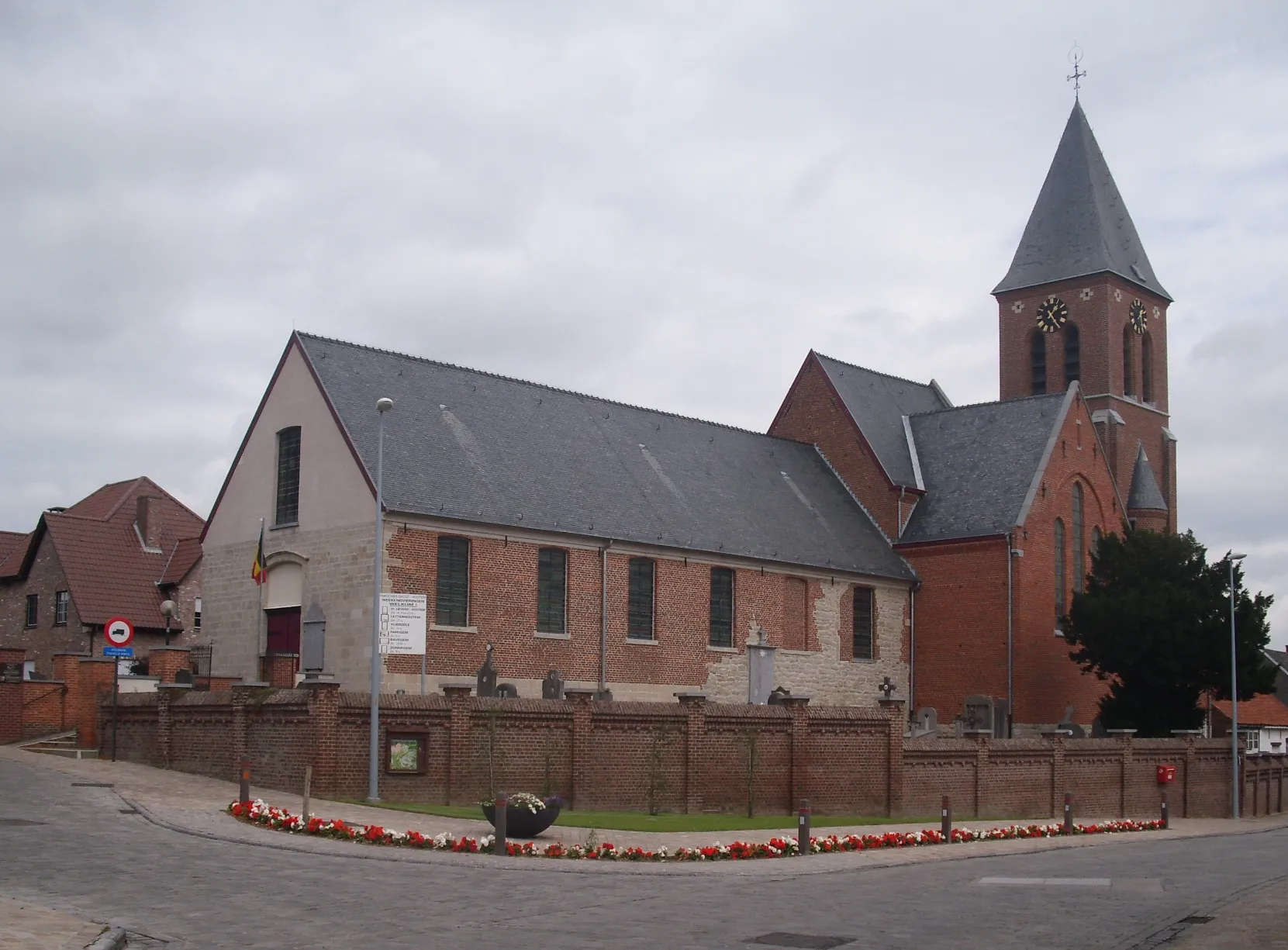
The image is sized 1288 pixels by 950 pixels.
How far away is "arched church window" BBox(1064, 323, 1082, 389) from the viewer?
58.4m

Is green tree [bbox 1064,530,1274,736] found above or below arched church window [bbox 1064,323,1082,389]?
below

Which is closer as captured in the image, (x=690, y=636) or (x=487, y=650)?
(x=487, y=650)

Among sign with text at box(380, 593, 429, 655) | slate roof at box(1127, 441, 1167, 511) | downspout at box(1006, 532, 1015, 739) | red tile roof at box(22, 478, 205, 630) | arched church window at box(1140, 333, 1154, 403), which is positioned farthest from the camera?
arched church window at box(1140, 333, 1154, 403)

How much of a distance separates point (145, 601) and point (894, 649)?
2592cm

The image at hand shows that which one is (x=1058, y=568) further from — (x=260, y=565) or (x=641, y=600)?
(x=260, y=565)

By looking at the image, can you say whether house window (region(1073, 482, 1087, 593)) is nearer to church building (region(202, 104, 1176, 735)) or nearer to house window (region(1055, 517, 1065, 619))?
church building (region(202, 104, 1176, 735))

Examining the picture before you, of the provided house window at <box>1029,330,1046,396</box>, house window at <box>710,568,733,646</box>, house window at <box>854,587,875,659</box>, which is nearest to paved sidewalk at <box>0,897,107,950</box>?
house window at <box>710,568,733,646</box>

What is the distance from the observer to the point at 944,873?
69.8 feet

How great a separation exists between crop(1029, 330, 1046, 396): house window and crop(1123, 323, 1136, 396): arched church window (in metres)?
3.13

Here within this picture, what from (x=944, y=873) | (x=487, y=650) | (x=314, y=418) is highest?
(x=314, y=418)

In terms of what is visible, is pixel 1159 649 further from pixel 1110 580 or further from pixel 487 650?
pixel 487 650

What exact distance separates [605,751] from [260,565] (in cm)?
1235

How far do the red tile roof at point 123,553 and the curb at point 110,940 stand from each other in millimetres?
36062

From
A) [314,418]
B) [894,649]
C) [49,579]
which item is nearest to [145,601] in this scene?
[49,579]
